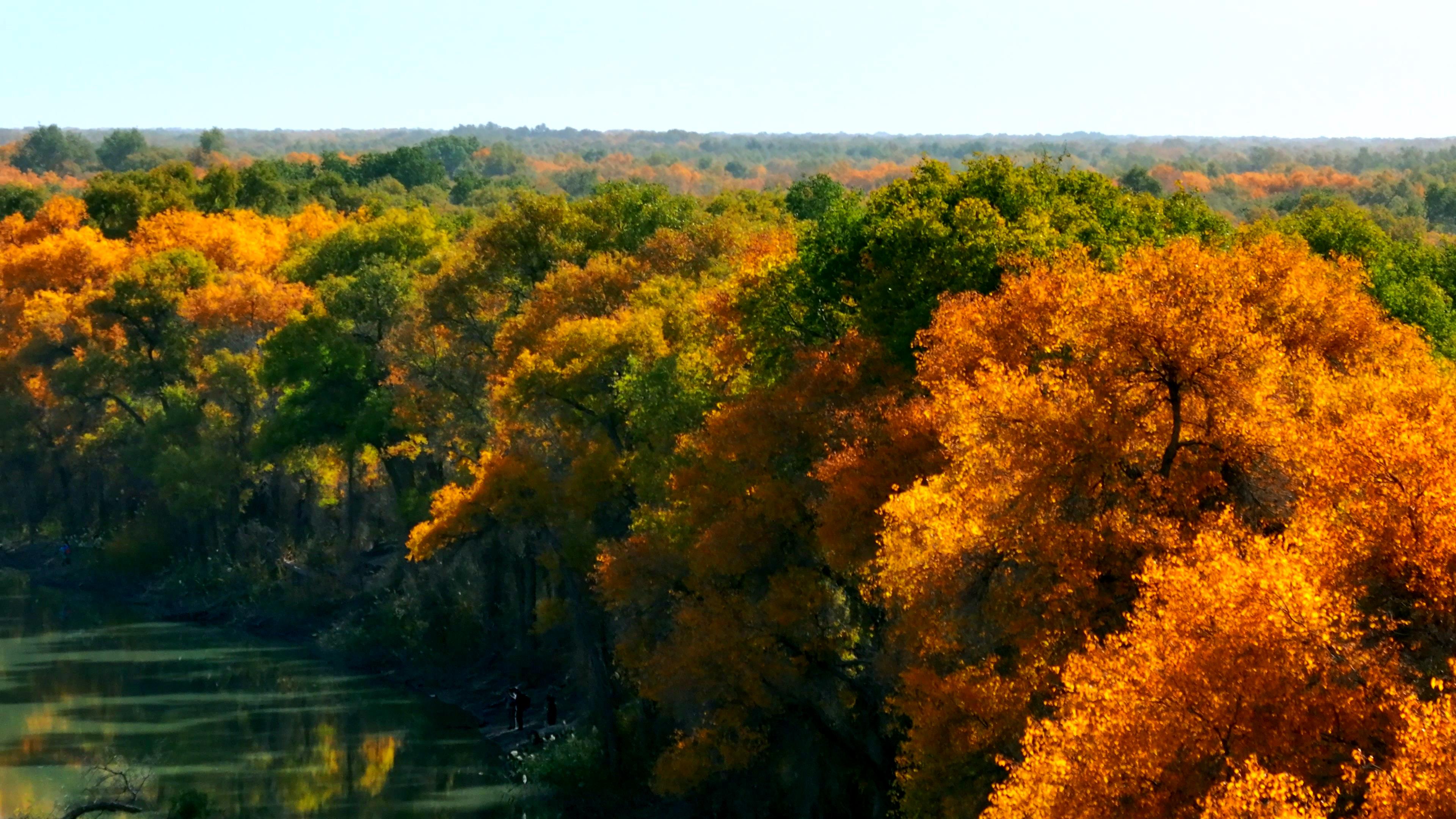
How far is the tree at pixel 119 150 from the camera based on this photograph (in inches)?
7372

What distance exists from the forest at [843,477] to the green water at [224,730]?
254 centimetres

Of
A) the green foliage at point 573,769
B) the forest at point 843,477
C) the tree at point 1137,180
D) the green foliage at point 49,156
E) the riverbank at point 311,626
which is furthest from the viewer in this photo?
the green foliage at point 49,156

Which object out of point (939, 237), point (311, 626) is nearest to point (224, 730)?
point (311, 626)

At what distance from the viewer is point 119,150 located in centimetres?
19375

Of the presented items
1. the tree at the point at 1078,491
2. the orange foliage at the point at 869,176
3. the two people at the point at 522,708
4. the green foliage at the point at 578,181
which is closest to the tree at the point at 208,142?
the green foliage at the point at 578,181

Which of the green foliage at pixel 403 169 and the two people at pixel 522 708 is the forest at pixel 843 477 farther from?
the green foliage at pixel 403 169

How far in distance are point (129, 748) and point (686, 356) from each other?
1732 centimetres

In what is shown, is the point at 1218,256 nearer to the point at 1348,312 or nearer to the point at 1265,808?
the point at 1348,312

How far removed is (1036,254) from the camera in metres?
35.5

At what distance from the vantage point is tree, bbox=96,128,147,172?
187 m

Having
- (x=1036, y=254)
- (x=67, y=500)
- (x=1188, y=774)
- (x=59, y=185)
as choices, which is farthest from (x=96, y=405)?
(x=59, y=185)

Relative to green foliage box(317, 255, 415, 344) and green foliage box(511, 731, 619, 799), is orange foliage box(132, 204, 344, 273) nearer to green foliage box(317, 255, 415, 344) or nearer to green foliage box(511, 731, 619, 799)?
green foliage box(317, 255, 415, 344)

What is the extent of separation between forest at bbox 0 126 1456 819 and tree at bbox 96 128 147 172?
116846 mm

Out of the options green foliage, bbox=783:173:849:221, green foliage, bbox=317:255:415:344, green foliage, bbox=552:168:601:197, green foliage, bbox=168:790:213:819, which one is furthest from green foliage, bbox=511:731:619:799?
Result: green foliage, bbox=552:168:601:197
